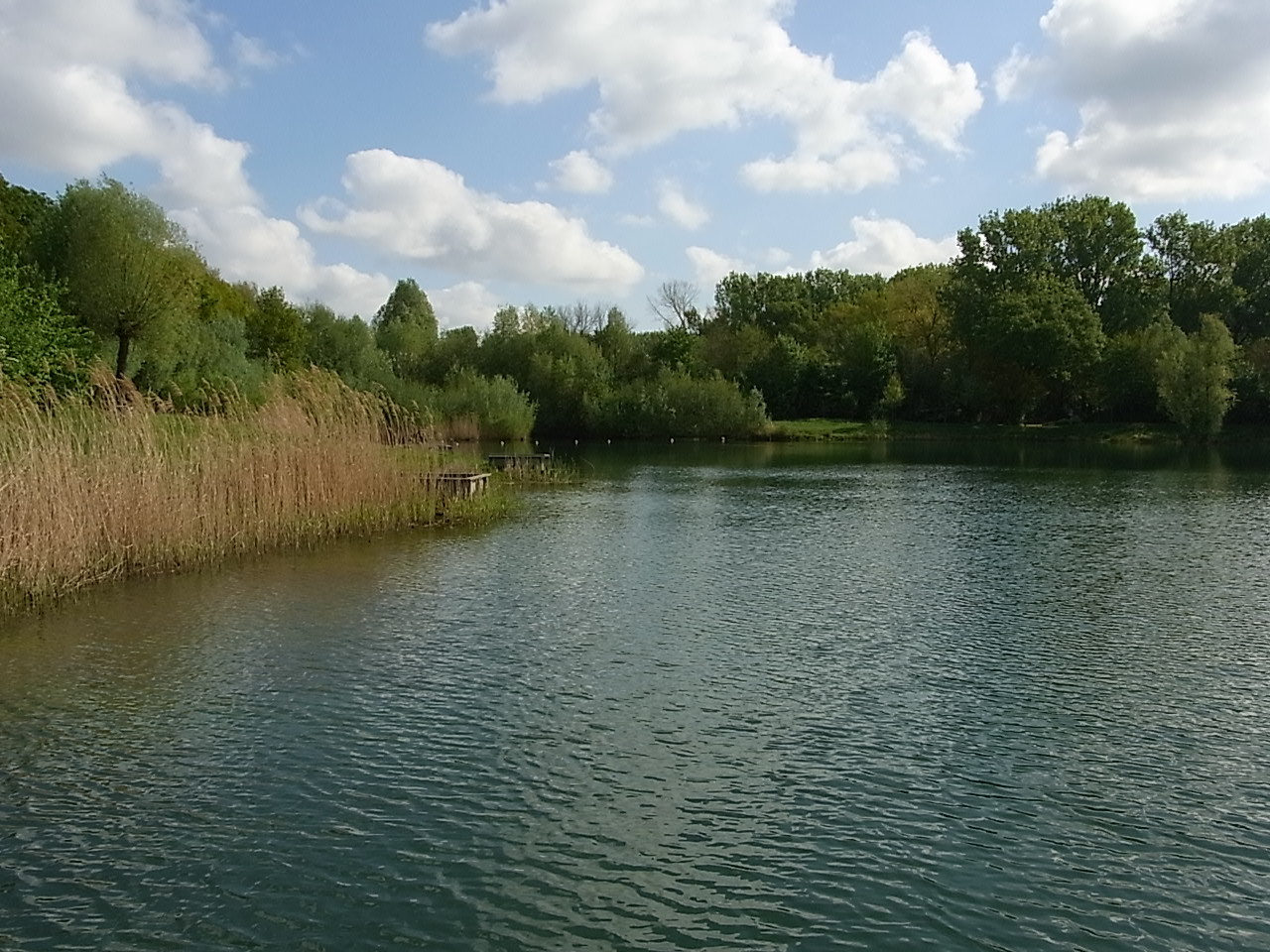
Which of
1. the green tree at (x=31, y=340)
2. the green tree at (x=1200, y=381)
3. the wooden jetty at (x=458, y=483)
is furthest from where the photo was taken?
the green tree at (x=1200, y=381)

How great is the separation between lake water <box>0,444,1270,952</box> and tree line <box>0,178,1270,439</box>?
3143 centimetres

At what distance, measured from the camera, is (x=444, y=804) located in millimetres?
6797

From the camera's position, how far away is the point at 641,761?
7.54 meters

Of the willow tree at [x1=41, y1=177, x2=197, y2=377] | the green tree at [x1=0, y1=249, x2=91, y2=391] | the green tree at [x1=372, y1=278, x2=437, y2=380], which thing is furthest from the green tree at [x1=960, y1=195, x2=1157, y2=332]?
the green tree at [x1=0, y1=249, x2=91, y2=391]

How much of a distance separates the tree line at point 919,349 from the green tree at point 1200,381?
9 cm

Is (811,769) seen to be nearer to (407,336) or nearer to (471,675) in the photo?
(471,675)

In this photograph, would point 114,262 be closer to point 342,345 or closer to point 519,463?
point 519,463

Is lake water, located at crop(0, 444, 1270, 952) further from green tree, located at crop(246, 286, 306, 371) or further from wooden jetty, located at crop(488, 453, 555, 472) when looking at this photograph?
green tree, located at crop(246, 286, 306, 371)

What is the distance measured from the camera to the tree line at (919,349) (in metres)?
54.0

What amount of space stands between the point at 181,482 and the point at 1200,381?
173 ft

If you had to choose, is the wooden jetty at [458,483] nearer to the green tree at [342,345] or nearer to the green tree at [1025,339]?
the green tree at [342,345]

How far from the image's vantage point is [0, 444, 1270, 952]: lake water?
5.44 m

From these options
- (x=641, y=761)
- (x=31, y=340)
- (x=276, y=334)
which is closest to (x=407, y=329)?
(x=276, y=334)

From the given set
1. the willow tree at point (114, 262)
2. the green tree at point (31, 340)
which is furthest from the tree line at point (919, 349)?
the green tree at point (31, 340)
